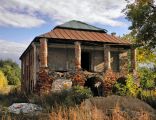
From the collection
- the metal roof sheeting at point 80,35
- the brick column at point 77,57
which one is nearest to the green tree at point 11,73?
the metal roof sheeting at point 80,35

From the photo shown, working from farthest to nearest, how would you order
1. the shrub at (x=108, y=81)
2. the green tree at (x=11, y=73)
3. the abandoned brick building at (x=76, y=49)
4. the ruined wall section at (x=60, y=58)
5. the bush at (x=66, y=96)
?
the green tree at (x=11, y=73)
the ruined wall section at (x=60, y=58)
the abandoned brick building at (x=76, y=49)
the shrub at (x=108, y=81)
the bush at (x=66, y=96)

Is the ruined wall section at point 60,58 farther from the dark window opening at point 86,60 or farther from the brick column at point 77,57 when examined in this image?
the brick column at point 77,57

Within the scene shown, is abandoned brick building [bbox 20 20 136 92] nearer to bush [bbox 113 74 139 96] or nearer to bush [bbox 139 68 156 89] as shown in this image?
bush [bbox 139 68 156 89]

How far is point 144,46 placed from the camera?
22.1 m

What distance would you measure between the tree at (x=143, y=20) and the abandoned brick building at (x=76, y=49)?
3494mm

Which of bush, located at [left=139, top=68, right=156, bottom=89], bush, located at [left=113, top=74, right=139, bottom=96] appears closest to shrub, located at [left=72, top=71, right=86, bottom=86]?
bush, located at [left=113, top=74, right=139, bottom=96]

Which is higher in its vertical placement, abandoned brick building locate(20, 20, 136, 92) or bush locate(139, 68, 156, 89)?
abandoned brick building locate(20, 20, 136, 92)

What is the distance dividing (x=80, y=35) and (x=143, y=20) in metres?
5.87

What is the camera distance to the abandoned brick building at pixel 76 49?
76.6 ft

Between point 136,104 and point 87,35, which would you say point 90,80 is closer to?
point 87,35

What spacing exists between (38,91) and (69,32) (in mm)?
5736

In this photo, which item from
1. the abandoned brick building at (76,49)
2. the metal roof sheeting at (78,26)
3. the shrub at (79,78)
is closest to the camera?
the shrub at (79,78)

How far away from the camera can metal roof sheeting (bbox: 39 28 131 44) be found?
77.8 ft

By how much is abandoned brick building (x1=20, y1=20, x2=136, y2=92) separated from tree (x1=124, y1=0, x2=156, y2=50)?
3.49m
